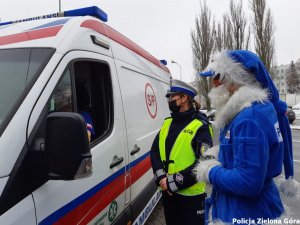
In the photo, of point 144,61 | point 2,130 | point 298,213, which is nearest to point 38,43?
point 2,130

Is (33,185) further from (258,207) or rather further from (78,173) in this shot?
(258,207)

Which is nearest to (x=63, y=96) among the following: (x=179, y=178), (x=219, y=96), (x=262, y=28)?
(x=219, y=96)

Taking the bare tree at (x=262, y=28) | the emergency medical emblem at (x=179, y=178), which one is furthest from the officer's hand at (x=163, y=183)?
the bare tree at (x=262, y=28)

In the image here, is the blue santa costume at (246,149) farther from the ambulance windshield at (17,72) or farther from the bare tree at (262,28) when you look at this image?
the bare tree at (262,28)

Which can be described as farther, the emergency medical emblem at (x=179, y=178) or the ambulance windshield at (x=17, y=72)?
the emergency medical emblem at (x=179, y=178)

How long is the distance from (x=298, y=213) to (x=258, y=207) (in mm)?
3320

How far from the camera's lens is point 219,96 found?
6.52 ft

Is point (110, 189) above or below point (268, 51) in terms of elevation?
below

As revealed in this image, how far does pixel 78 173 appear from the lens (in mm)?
1498

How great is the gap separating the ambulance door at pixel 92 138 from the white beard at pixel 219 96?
0.88m

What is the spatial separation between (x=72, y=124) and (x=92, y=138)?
1.09 meters

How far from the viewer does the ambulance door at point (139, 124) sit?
3047mm

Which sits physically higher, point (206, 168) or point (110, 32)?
point (110, 32)

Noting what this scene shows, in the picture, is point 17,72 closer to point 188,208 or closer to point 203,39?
point 188,208
